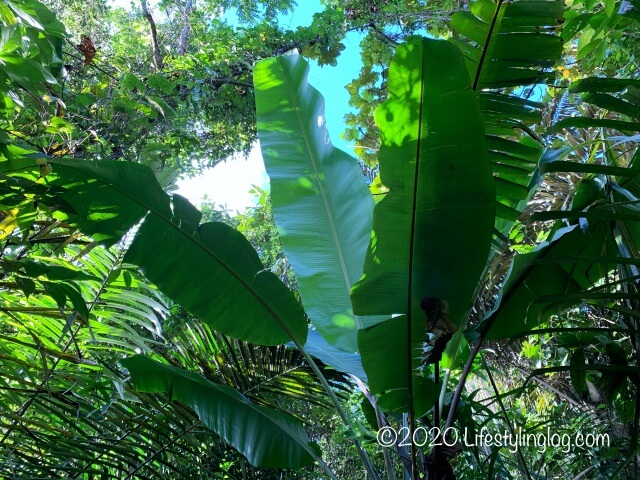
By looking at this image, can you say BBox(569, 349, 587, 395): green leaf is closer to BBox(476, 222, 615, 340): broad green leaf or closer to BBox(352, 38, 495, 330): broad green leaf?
BBox(476, 222, 615, 340): broad green leaf

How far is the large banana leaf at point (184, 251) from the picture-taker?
165cm

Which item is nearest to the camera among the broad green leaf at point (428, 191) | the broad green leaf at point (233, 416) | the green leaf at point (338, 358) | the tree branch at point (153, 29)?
the broad green leaf at point (428, 191)

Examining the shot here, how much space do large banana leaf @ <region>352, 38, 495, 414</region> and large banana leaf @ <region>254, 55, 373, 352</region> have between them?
0.46 meters

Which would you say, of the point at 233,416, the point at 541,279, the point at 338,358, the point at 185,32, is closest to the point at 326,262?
the point at 338,358

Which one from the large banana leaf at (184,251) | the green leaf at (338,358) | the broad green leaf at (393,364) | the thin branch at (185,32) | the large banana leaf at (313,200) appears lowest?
the broad green leaf at (393,364)

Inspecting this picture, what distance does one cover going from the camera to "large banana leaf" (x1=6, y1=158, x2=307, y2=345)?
1651 millimetres

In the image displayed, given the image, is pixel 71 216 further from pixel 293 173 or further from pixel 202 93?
pixel 202 93

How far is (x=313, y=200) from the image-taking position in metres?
2.02

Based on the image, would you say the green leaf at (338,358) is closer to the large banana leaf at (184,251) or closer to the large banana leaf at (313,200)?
the large banana leaf at (313,200)

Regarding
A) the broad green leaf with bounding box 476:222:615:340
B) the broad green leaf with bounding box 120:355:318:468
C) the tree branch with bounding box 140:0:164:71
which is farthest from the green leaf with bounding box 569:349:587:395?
the tree branch with bounding box 140:0:164:71

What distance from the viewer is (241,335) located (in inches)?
74.1

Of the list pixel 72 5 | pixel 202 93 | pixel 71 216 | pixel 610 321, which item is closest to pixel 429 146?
pixel 71 216

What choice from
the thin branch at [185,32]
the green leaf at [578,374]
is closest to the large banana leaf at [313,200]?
the green leaf at [578,374]

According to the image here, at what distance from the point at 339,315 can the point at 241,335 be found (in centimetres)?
39
